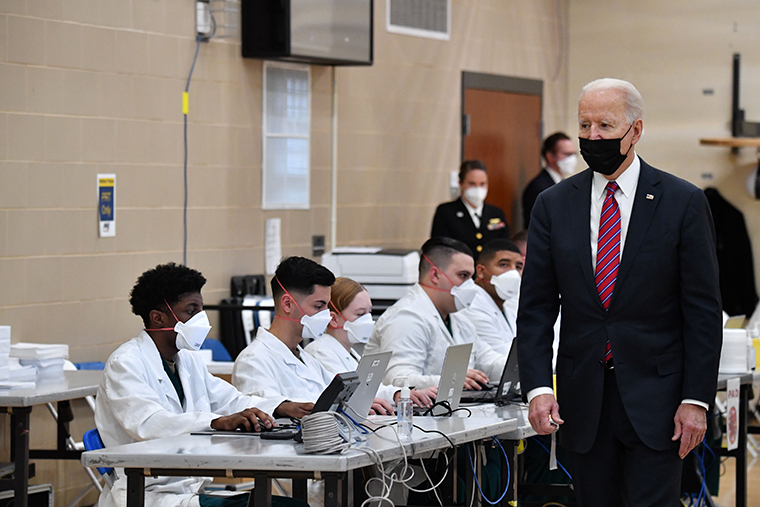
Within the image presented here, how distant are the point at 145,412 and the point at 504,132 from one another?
5371mm

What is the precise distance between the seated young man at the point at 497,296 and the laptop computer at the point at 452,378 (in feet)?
3.72

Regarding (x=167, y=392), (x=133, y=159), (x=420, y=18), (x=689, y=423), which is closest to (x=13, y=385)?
(x=167, y=392)

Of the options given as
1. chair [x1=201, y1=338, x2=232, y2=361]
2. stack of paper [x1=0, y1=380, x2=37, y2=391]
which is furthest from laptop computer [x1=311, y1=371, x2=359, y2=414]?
chair [x1=201, y1=338, x2=232, y2=361]

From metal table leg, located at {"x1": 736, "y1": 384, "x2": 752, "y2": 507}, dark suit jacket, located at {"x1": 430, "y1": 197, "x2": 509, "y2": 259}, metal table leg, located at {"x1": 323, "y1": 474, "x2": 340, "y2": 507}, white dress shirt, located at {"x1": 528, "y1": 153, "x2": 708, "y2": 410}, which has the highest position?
white dress shirt, located at {"x1": 528, "y1": 153, "x2": 708, "y2": 410}

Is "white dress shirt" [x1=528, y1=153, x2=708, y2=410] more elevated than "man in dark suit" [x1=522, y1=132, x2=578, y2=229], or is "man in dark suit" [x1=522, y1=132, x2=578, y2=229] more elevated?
"man in dark suit" [x1=522, y1=132, x2=578, y2=229]

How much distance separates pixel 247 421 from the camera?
9.88 feet

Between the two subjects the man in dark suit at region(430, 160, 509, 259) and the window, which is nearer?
the window

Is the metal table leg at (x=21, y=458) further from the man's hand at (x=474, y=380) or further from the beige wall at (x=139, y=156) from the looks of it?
the man's hand at (x=474, y=380)

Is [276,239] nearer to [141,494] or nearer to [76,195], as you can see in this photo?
[76,195]

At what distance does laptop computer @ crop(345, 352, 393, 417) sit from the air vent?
4.15 metres

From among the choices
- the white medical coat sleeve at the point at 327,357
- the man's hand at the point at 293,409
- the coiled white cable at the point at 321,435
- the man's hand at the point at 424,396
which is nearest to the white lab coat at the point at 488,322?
the white medical coat sleeve at the point at 327,357

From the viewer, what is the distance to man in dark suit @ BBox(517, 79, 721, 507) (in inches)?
97.9

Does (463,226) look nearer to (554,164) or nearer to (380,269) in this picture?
(380,269)

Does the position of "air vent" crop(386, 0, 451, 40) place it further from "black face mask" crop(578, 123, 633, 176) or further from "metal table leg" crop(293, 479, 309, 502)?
"black face mask" crop(578, 123, 633, 176)
